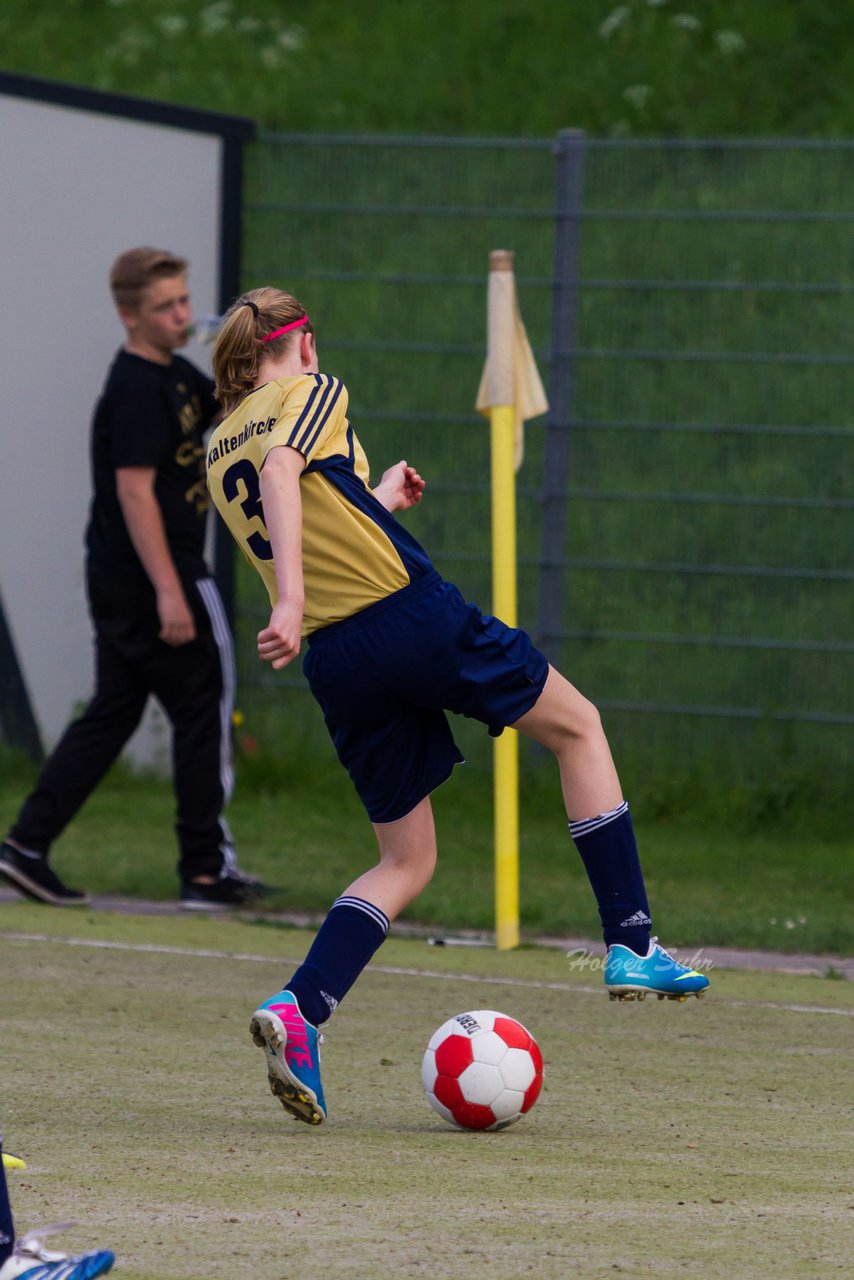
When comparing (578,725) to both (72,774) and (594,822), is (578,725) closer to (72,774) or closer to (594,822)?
(594,822)

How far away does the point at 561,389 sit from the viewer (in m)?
9.37

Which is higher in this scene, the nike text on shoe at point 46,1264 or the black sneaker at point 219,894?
the black sneaker at point 219,894

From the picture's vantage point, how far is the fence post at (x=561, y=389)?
935 cm

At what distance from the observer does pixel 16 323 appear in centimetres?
955

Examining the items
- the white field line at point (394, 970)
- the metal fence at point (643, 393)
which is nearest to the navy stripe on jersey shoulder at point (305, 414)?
the white field line at point (394, 970)

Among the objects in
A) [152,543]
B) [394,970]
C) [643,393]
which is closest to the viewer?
[394,970]

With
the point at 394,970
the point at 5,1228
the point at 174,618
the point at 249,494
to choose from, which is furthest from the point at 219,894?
the point at 5,1228

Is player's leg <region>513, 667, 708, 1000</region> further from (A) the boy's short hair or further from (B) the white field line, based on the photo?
(A) the boy's short hair

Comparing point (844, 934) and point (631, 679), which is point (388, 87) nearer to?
point (631, 679)

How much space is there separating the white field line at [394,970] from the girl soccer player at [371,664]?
58.5 inches

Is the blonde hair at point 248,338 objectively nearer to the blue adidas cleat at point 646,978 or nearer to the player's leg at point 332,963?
the player's leg at point 332,963

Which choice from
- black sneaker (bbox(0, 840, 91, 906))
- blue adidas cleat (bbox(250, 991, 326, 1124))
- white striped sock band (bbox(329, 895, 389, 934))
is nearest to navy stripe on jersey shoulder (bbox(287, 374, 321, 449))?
white striped sock band (bbox(329, 895, 389, 934))

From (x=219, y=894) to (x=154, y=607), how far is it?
40.8 inches

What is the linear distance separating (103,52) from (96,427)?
11.2m
